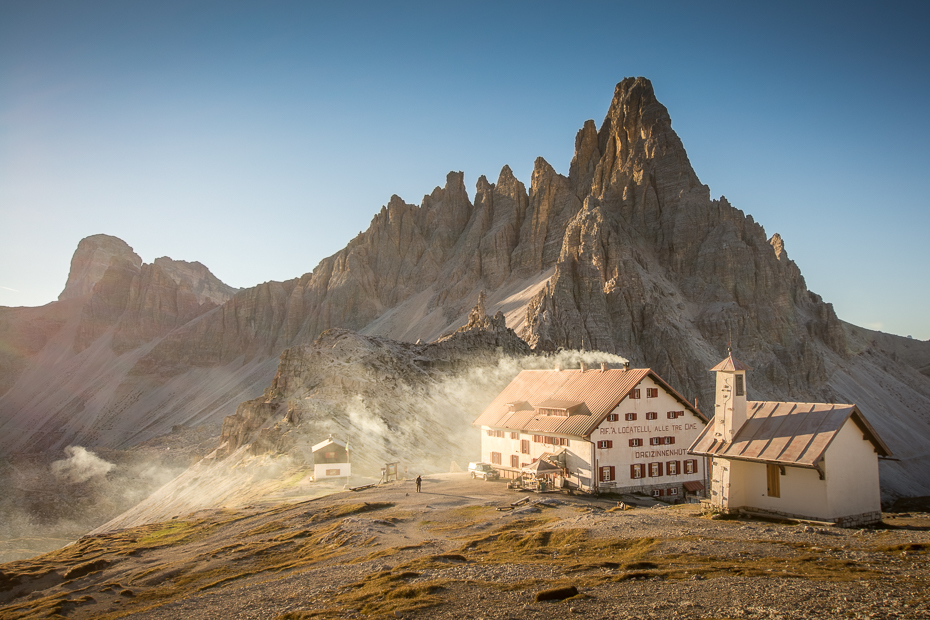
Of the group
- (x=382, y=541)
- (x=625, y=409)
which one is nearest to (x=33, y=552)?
(x=382, y=541)

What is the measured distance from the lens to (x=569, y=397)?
53938mm

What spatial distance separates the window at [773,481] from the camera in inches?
1318

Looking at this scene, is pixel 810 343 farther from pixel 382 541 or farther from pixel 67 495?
pixel 67 495

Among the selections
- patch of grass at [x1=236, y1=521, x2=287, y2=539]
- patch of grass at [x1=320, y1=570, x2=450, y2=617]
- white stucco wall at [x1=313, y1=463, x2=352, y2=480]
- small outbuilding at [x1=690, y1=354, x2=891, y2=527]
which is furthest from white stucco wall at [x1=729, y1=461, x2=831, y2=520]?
white stucco wall at [x1=313, y1=463, x2=352, y2=480]

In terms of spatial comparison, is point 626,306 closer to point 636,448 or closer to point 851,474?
point 636,448

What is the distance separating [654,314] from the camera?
12875 centimetres

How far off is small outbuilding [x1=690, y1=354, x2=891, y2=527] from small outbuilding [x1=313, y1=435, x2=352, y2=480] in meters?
32.2

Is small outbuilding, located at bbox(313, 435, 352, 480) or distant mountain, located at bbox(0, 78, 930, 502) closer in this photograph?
small outbuilding, located at bbox(313, 435, 352, 480)

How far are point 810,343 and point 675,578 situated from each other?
134 meters

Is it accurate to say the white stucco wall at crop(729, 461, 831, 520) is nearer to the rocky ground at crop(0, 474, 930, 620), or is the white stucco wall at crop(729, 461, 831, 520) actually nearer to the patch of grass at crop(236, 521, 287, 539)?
the rocky ground at crop(0, 474, 930, 620)

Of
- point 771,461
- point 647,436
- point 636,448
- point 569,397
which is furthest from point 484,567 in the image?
point 569,397

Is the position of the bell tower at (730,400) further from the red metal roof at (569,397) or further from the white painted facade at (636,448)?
the white painted facade at (636,448)

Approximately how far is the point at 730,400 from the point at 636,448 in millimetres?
15081

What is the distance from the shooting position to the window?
33469 millimetres
